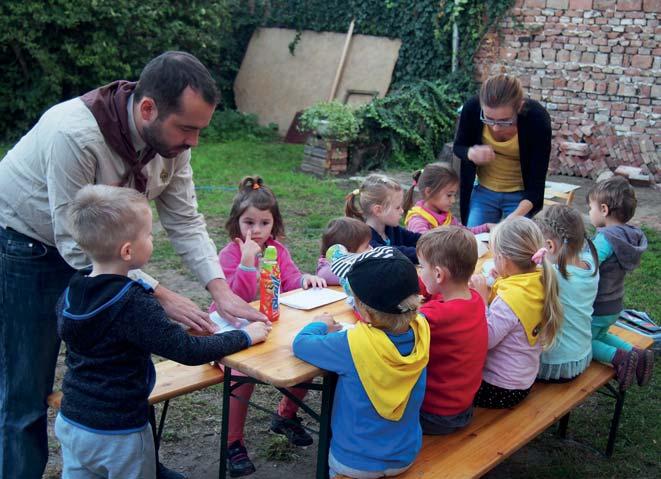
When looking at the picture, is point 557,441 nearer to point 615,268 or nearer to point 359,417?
point 615,268

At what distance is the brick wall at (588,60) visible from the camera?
10000 mm

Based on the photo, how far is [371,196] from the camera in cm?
413

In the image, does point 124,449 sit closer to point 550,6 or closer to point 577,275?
point 577,275

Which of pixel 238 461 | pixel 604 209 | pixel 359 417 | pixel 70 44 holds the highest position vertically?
pixel 604 209

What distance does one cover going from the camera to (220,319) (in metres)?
3.00

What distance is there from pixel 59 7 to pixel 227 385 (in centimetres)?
989

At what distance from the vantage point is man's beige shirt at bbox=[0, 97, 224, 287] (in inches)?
99.7

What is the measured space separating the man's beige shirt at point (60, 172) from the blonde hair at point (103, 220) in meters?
0.15

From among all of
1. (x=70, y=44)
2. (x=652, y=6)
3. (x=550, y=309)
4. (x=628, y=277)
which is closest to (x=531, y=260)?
(x=550, y=309)

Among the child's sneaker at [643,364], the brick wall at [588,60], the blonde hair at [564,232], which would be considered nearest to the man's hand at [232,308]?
the blonde hair at [564,232]

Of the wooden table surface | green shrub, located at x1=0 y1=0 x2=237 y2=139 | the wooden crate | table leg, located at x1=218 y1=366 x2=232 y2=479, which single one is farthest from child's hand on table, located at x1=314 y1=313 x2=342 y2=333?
green shrub, located at x1=0 y1=0 x2=237 y2=139

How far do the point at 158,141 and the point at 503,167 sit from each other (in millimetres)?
2823

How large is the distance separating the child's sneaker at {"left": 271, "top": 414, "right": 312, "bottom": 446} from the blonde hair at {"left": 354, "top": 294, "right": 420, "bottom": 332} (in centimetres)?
143

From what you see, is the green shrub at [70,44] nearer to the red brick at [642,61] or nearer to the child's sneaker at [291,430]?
the red brick at [642,61]
